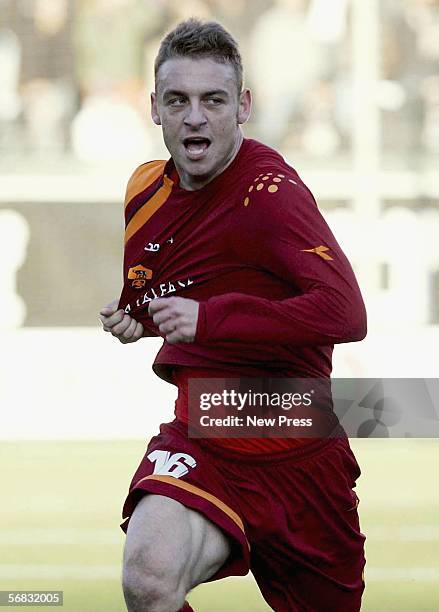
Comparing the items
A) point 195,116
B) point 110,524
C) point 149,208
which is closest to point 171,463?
point 149,208

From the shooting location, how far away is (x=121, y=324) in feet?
9.34

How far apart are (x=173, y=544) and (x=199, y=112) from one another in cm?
86

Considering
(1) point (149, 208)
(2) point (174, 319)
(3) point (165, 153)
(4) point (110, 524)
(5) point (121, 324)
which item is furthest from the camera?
(3) point (165, 153)

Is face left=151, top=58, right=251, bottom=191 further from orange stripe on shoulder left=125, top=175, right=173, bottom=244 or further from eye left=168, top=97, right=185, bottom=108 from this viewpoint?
orange stripe on shoulder left=125, top=175, right=173, bottom=244

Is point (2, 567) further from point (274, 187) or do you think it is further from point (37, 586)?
point (274, 187)

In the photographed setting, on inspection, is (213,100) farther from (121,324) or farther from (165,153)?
(165,153)

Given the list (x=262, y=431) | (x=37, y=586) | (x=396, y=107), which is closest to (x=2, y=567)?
(x=37, y=586)

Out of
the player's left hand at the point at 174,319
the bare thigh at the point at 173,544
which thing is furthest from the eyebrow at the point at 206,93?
the bare thigh at the point at 173,544

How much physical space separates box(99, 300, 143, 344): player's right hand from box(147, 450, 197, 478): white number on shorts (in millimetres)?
255

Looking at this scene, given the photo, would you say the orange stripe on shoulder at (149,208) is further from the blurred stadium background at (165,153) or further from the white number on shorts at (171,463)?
the blurred stadium background at (165,153)

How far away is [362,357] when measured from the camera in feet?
22.9

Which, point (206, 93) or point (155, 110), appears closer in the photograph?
point (206, 93)

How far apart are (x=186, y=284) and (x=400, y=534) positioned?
214cm

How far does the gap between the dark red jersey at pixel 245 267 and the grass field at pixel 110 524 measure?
0.63 metres
